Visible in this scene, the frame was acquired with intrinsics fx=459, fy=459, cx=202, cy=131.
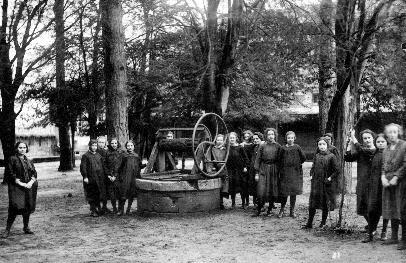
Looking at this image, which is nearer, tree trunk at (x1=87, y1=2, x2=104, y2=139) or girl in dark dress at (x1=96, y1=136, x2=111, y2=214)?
girl in dark dress at (x1=96, y1=136, x2=111, y2=214)

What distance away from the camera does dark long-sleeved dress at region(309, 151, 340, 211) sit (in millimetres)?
7781

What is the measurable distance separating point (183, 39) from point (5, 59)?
6425 mm

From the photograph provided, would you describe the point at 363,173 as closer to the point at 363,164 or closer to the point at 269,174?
the point at 363,164

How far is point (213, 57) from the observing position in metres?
12.6

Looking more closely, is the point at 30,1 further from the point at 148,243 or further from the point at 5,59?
the point at 148,243

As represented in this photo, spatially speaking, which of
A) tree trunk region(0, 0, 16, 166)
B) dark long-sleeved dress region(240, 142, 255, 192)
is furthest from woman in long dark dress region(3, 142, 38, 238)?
tree trunk region(0, 0, 16, 166)

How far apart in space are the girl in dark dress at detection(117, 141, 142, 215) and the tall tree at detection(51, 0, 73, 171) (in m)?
8.52

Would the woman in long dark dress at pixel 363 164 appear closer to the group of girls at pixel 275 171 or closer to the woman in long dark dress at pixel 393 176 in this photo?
the woman in long dark dress at pixel 393 176

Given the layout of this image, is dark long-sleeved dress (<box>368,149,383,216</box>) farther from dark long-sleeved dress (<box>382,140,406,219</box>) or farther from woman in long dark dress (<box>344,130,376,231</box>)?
dark long-sleeved dress (<box>382,140,406,219</box>)

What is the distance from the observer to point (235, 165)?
34.0ft

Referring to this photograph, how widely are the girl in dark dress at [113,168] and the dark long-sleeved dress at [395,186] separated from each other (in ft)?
18.2

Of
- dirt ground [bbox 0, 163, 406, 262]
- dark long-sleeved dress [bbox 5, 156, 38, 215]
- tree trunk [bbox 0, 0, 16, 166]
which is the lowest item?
dirt ground [bbox 0, 163, 406, 262]

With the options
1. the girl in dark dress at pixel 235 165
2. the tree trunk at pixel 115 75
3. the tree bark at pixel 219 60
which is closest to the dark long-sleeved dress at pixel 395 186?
the girl in dark dress at pixel 235 165

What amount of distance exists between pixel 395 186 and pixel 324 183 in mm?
1537
